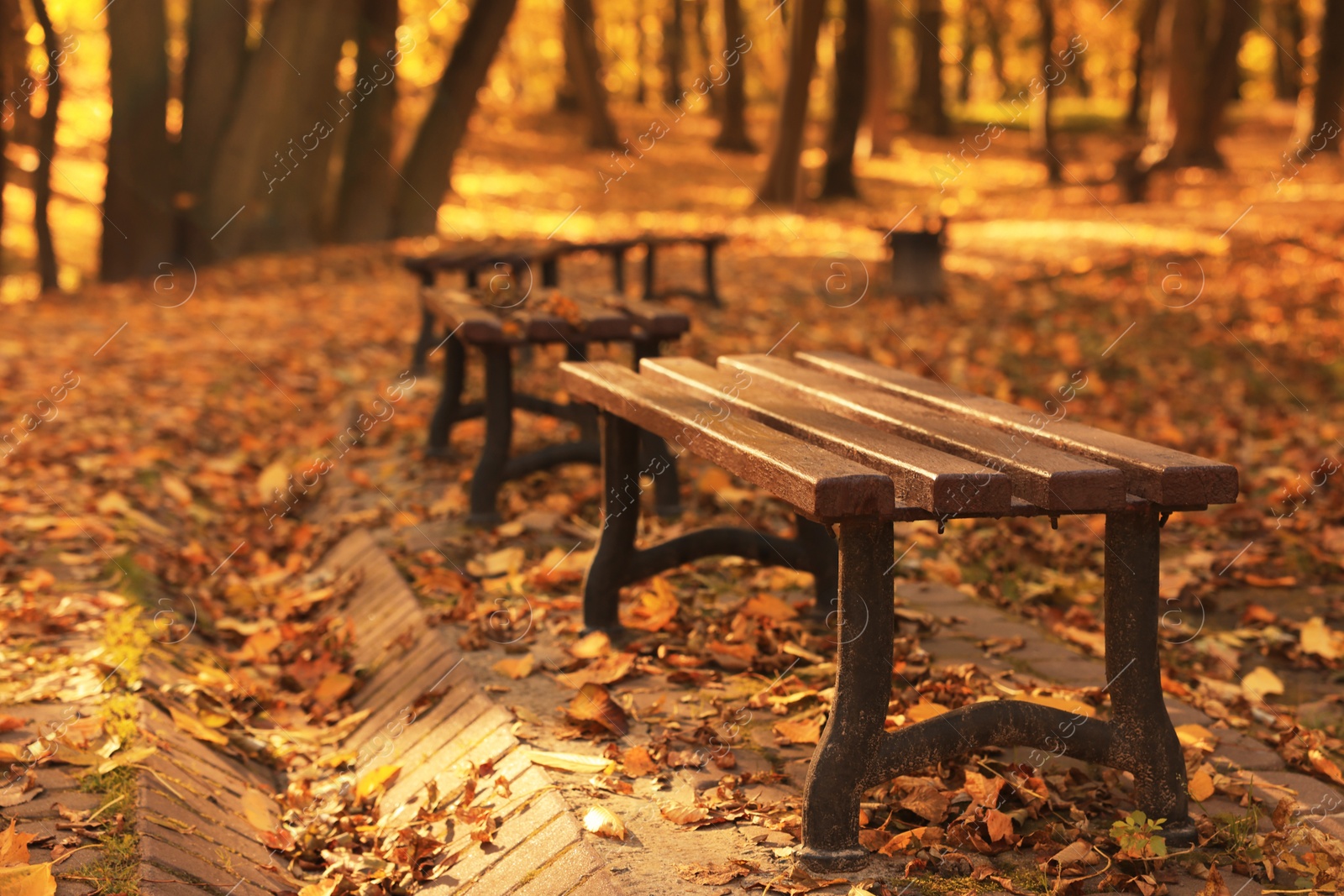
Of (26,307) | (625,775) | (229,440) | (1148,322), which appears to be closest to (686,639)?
(625,775)

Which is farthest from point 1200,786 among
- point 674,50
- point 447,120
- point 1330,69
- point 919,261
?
point 674,50

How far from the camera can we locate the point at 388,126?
1404 cm

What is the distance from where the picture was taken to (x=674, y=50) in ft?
107

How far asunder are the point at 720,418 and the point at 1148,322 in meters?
6.96

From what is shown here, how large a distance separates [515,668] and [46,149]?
10710 millimetres

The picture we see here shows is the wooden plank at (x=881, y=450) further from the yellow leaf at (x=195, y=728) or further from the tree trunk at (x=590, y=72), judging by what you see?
the tree trunk at (x=590, y=72)

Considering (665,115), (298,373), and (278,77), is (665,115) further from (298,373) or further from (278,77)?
(298,373)

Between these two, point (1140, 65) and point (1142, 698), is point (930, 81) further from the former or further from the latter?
point (1142, 698)

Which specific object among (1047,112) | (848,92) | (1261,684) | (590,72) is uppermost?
(590,72)

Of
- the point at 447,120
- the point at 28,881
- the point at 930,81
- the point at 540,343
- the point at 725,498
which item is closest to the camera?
the point at 28,881

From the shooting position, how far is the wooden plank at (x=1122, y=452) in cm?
243

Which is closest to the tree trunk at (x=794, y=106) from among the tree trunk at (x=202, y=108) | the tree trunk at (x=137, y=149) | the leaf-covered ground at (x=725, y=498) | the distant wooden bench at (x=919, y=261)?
the leaf-covered ground at (x=725, y=498)

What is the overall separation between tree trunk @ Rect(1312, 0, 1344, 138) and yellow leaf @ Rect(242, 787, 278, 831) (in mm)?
16274

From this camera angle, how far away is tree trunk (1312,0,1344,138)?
51.3ft
